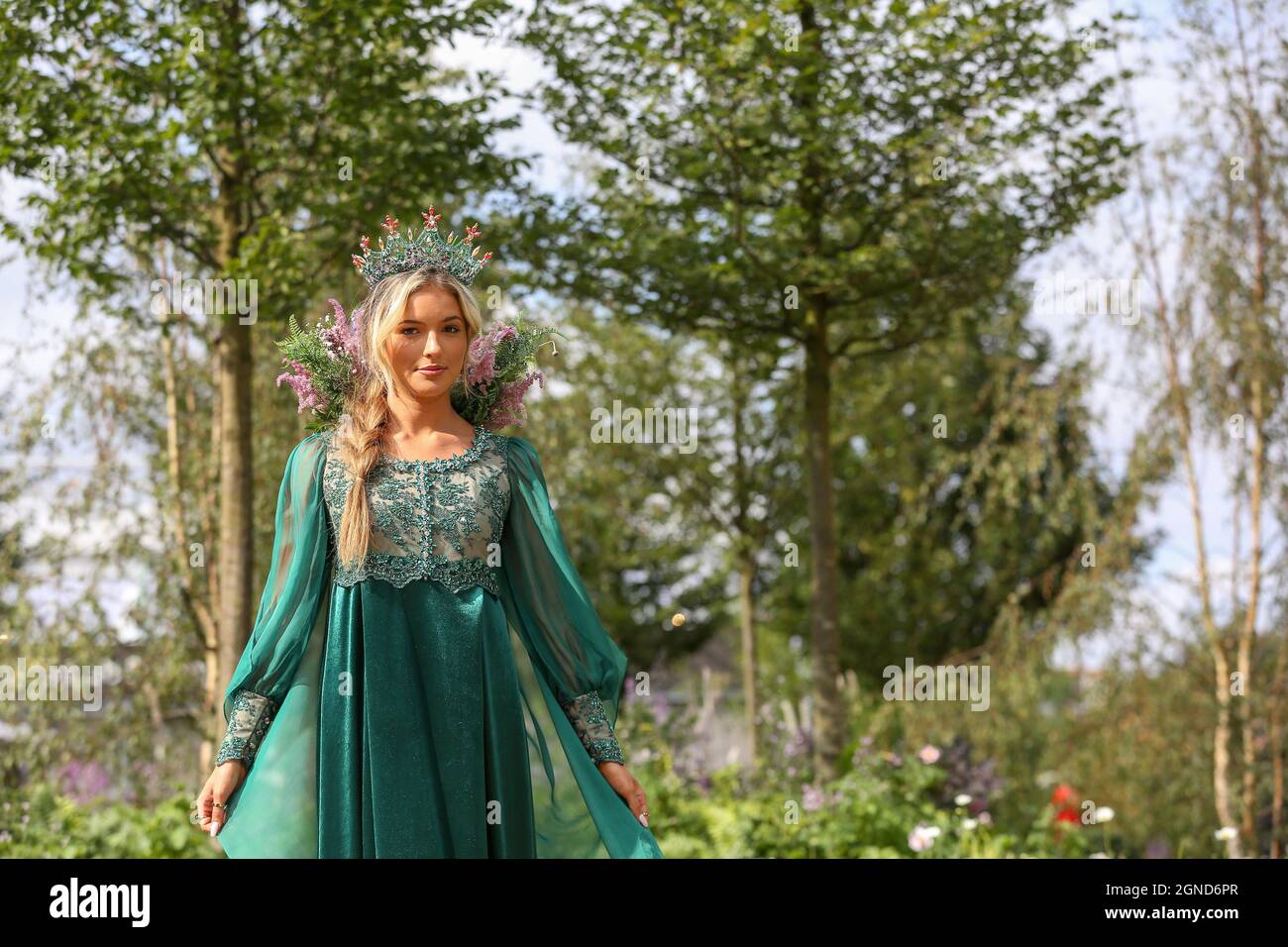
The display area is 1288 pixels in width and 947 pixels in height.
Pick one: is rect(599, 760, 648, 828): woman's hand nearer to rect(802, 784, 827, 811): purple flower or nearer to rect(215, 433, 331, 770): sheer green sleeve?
rect(215, 433, 331, 770): sheer green sleeve

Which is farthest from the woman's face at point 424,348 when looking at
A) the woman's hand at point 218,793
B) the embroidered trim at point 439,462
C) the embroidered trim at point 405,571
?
the woman's hand at point 218,793

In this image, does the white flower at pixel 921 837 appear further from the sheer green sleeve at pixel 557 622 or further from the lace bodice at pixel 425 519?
the lace bodice at pixel 425 519

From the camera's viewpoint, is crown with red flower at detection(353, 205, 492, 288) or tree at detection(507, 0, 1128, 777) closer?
crown with red flower at detection(353, 205, 492, 288)

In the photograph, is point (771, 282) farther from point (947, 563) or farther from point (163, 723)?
point (947, 563)

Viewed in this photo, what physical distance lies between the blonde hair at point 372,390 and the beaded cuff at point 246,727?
41cm

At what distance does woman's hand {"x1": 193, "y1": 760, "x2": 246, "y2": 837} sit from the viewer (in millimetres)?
3424

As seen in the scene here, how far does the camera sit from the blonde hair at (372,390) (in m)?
3.56

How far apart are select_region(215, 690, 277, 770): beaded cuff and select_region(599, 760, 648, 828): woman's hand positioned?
0.85 meters

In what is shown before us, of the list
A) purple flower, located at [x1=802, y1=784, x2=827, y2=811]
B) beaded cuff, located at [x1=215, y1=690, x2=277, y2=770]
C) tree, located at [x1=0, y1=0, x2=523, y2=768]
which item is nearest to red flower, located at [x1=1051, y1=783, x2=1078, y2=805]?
purple flower, located at [x1=802, y1=784, x2=827, y2=811]

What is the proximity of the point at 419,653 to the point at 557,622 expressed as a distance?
1.18 feet
